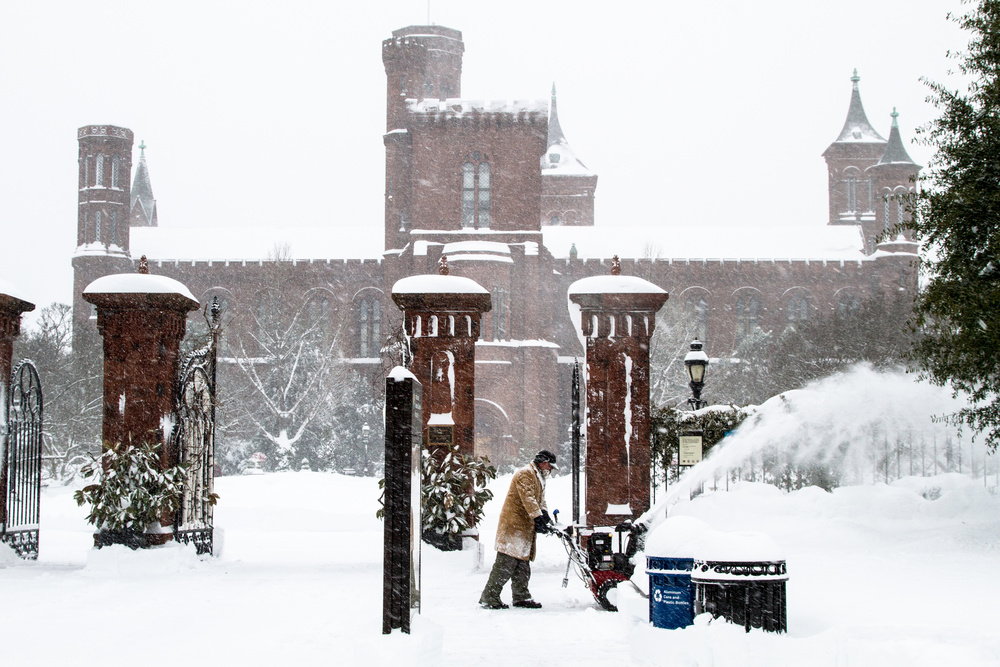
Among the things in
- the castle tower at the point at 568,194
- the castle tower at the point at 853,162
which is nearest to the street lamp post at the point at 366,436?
the castle tower at the point at 568,194

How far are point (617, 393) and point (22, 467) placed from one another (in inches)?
293

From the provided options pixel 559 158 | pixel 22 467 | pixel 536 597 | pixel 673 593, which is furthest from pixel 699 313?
pixel 673 593

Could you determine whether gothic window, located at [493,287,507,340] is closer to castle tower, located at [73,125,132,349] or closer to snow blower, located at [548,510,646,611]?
castle tower, located at [73,125,132,349]

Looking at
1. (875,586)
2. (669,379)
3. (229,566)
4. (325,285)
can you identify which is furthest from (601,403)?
(325,285)

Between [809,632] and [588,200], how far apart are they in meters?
58.7

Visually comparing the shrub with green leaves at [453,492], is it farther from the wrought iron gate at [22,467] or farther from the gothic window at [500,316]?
the gothic window at [500,316]

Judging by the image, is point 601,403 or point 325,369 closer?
point 601,403

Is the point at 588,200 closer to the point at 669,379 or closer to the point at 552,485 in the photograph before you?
the point at 669,379

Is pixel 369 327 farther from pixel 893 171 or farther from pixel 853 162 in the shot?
pixel 853 162

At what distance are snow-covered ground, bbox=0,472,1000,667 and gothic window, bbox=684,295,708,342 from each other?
36029 millimetres

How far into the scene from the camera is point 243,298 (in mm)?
53156

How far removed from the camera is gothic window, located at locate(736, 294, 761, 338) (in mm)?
52812

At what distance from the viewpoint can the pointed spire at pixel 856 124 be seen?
64.8 metres

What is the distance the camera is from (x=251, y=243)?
57.1m
